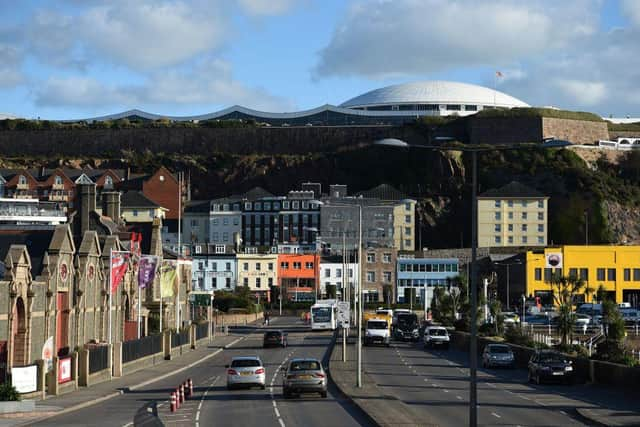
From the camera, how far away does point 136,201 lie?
18375 cm

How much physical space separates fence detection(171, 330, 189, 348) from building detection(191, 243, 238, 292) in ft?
231

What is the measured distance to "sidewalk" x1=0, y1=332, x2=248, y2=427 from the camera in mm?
44000

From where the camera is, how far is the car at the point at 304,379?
50156 millimetres

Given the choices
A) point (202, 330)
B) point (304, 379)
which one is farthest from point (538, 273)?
point (304, 379)

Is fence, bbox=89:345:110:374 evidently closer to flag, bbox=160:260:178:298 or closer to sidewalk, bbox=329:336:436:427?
sidewalk, bbox=329:336:436:427

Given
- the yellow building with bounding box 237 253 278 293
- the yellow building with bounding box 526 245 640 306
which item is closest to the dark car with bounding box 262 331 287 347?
the yellow building with bounding box 526 245 640 306

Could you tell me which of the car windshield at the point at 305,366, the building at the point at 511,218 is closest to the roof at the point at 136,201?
the building at the point at 511,218

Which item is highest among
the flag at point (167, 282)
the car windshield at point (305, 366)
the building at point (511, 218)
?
the building at point (511, 218)

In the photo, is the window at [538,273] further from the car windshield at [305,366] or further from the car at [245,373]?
the car windshield at [305,366]

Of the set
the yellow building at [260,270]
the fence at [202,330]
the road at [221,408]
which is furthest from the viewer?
the yellow building at [260,270]

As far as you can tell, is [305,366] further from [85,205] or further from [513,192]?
[513,192]

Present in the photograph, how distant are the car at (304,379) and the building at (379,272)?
116 m

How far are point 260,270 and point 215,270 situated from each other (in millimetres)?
5867

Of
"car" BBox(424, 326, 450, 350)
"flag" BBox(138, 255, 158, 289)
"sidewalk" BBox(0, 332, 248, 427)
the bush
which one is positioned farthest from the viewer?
"car" BBox(424, 326, 450, 350)
